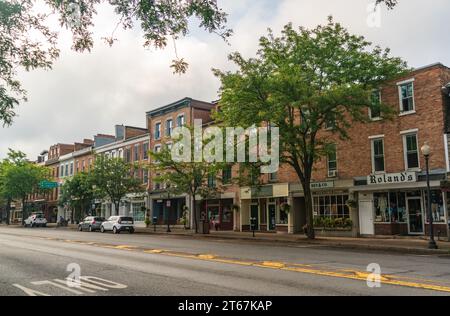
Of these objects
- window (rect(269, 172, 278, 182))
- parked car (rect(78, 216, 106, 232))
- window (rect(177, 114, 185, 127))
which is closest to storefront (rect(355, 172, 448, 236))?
window (rect(269, 172, 278, 182))

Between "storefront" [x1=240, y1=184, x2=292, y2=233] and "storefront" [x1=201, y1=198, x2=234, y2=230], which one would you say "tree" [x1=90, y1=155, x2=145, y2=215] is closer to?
"storefront" [x1=201, y1=198, x2=234, y2=230]

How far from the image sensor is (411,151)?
82.1 feet

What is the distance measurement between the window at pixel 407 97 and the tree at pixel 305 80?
2194mm

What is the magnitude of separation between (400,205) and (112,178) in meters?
27.8

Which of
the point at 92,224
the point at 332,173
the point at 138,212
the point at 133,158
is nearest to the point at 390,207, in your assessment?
the point at 332,173

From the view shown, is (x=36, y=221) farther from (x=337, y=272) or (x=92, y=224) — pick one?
(x=337, y=272)

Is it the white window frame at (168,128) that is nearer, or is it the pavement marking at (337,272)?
the pavement marking at (337,272)

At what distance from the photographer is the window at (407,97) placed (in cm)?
2516

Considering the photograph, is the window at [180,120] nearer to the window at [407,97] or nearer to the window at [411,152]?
the window at [407,97]

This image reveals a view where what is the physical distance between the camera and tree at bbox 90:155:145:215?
4297cm

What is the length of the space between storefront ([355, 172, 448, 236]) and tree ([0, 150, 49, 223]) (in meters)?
49.4

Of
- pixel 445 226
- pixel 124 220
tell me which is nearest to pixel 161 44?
pixel 445 226

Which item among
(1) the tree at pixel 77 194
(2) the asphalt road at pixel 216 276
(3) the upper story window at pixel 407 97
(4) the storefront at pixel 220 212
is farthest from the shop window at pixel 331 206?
(1) the tree at pixel 77 194
